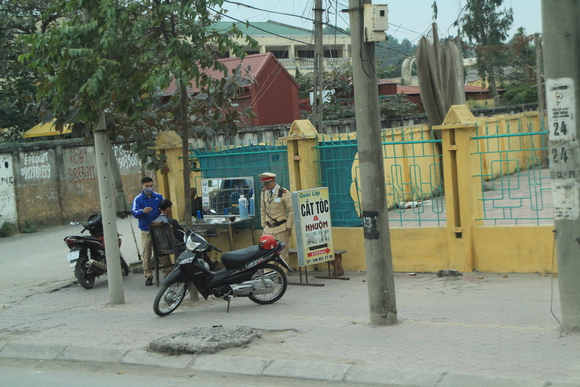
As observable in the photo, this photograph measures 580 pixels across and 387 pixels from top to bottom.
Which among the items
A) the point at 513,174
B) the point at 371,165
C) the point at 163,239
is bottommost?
the point at 163,239

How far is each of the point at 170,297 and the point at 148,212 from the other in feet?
7.70

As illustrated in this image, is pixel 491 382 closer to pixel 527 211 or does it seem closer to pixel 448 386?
pixel 448 386

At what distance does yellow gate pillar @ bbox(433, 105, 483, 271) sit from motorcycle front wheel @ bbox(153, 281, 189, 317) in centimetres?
390

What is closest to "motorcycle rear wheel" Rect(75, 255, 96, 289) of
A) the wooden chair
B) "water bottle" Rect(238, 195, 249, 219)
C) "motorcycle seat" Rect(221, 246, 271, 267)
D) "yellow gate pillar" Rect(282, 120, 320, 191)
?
the wooden chair

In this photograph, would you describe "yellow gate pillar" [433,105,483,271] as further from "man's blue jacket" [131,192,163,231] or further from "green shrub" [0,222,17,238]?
"green shrub" [0,222,17,238]

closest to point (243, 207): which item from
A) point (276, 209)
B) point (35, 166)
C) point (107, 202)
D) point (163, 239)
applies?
point (276, 209)

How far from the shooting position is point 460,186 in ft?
31.0

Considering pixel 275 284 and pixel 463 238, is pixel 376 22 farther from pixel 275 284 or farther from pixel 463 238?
pixel 463 238

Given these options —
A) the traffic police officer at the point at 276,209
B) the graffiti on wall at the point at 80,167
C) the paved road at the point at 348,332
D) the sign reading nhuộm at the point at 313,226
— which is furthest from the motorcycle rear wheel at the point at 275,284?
the graffiti on wall at the point at 80,167

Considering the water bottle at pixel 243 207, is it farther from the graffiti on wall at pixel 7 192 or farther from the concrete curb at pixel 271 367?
the graffiti on wall at pixel 7 192

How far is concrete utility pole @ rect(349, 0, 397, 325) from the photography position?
6715mm

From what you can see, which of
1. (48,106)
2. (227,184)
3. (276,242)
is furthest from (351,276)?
(48,106)

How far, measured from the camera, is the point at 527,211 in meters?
11.6

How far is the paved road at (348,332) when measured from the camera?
18.3 ft
